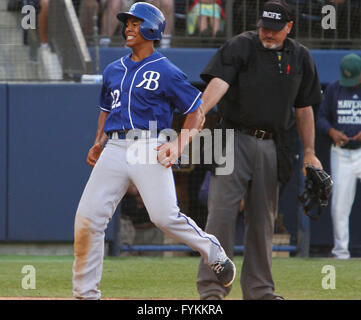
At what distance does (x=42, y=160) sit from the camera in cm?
1058

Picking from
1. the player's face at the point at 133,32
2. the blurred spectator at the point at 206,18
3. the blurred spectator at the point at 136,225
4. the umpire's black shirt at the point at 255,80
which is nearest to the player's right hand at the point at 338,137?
Answer: the blurred spectator at the point at 206,18

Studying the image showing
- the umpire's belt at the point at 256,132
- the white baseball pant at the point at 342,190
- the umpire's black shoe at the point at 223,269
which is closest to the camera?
the umpire's black shoe at the point at 223,269

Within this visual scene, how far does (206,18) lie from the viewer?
449 inches

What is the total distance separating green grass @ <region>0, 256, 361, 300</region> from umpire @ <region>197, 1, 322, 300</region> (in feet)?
3.01

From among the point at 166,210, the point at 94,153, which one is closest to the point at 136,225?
the point at 94,153

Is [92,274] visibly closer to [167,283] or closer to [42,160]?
[167,283]

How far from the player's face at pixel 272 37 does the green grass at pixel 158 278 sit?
1989mm

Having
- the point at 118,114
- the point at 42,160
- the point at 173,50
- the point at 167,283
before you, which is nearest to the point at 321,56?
the point at 173,50

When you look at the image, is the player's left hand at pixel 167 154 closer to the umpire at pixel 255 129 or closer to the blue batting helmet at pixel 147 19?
the umpire at pixel 255 129

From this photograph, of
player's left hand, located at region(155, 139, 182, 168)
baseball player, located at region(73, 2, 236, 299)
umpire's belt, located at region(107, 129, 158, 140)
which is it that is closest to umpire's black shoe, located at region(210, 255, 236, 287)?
baseball player, located at region(73, 2, 236, 299)

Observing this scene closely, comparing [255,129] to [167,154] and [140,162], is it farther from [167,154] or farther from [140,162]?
[140,162]

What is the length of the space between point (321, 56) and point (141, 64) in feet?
19.1

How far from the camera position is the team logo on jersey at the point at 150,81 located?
5.70 metres
